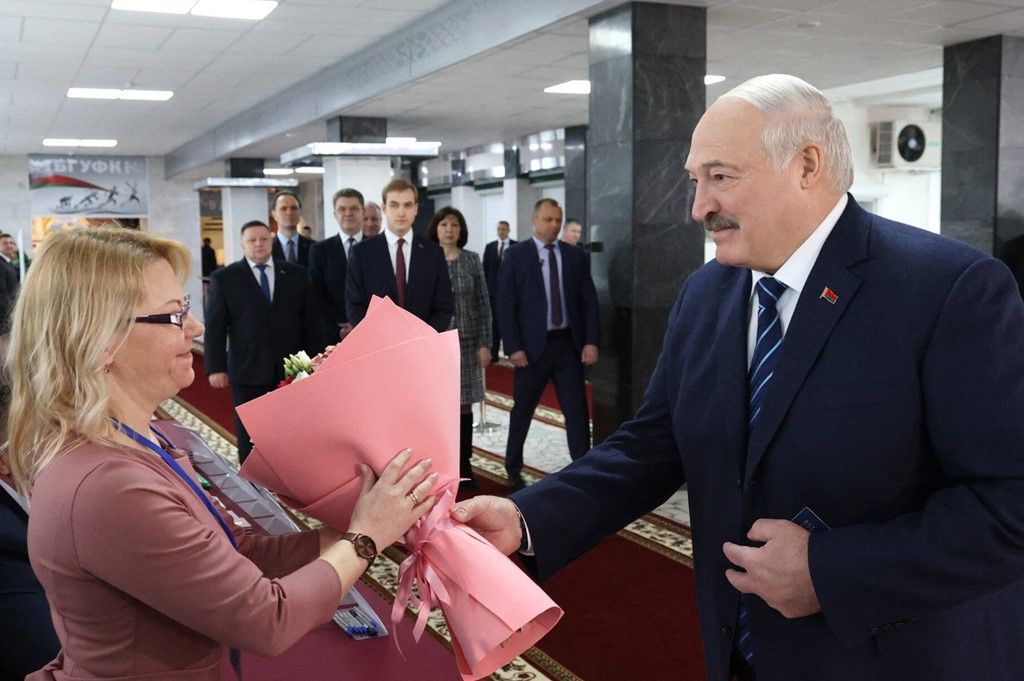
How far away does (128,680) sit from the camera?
1456 mm

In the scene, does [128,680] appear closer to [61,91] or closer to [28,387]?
[28,387]

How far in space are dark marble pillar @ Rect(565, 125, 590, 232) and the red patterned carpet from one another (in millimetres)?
8484

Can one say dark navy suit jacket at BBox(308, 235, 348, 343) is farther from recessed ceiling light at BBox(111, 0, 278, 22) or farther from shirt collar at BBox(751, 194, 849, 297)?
shirt collar at BBox(751, 194, 849, 297)

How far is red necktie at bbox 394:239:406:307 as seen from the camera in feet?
18.3

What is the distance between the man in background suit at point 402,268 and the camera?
5.57 m

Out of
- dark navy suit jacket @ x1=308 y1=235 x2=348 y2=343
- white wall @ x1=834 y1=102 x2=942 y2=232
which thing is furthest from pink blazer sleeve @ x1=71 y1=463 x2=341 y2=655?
white wall @ x1=834 y1=102 x2=942 y2=232

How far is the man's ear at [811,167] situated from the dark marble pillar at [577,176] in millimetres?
11191

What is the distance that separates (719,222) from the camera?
5.07 ft

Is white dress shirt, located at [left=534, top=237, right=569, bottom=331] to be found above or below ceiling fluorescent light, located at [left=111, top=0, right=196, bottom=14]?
below

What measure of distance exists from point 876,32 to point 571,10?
9.01 ft

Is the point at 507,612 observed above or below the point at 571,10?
below

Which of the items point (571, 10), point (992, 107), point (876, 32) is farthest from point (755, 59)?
point (571, 10)

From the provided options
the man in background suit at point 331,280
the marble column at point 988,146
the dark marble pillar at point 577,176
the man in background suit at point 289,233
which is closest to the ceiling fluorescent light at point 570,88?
the dark marble pillar at point 577,176

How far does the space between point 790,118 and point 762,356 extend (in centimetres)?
38
